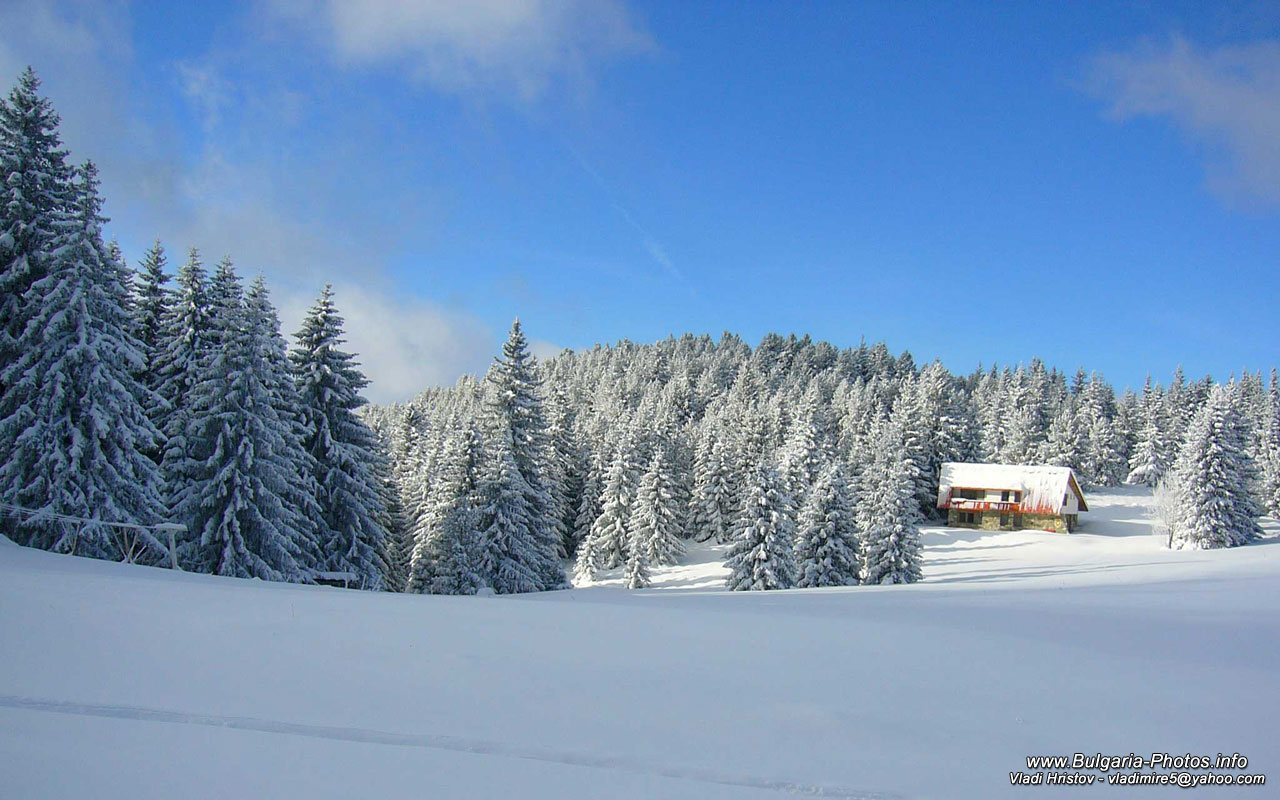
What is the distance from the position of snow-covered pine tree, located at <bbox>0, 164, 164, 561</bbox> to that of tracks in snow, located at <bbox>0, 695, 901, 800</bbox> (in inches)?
612

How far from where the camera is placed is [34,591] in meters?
8.90

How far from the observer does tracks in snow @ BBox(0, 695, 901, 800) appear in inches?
195

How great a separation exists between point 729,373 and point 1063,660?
411 ft

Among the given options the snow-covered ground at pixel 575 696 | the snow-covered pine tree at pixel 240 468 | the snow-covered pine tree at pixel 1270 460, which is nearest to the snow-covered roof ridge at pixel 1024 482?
the snow-covered pine tree at pixel 1270 460

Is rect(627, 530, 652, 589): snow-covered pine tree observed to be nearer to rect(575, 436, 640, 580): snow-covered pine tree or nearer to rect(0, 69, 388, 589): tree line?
rect(575, 436, 640, 580): snow-covered pine tree

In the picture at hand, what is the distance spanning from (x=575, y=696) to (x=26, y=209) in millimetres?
25011

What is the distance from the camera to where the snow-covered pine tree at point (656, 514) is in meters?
48.0

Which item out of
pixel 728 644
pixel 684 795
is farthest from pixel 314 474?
pixel 684 795

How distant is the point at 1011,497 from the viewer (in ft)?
195

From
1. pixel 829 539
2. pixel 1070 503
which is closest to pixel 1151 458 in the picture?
pixel 1070 503

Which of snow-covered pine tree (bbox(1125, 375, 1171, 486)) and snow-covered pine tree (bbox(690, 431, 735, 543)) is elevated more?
snow-covered pine tree (bbox(1125, 375, 1171, 486))

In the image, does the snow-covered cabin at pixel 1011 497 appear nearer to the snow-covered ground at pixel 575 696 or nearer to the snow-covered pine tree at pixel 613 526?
the snow-covered pine tree at pixel 613 526

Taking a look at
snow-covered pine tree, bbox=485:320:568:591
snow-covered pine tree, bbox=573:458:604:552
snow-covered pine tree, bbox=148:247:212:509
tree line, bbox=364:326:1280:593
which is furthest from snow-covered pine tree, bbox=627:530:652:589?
snow-covered pine tree, bbox=148:247:212:509

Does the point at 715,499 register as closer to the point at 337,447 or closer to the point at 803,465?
the point at 803,465
